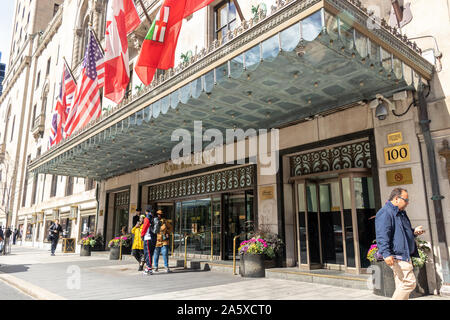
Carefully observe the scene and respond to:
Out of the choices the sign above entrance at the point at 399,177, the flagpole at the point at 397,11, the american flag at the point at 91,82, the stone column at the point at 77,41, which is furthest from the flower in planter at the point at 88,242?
the flagpole at the point at 397,11

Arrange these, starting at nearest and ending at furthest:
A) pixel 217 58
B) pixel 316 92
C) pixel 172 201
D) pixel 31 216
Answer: pixel 217 58, pixel 316 92, pixel 172 201, pixel 31 216

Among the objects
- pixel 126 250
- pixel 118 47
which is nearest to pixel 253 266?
pixel 126 250

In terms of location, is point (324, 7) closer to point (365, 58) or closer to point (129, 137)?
point (365, 58)

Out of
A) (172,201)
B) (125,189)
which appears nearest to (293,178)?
(172,201)

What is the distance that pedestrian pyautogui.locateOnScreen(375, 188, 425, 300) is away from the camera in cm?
456

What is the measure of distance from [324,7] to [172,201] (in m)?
12.5

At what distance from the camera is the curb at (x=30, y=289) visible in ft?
21.8

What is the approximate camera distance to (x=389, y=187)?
7.79 meters

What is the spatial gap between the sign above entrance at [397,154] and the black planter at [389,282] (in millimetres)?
2379

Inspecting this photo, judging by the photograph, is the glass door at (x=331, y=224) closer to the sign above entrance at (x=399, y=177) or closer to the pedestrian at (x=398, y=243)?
the sign above entrance at (x=399, y=177)

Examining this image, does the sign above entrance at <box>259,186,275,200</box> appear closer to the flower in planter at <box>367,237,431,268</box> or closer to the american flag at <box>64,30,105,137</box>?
the flower in planter at <box>367,237,431,268</box>

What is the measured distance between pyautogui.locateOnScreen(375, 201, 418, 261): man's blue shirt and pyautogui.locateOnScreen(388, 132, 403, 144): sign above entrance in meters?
3.39

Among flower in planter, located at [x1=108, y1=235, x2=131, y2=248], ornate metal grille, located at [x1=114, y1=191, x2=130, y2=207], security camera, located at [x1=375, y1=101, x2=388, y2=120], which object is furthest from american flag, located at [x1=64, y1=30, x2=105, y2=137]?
security camera, located at [x1=375, y1=101, x2=388, y2=120]
